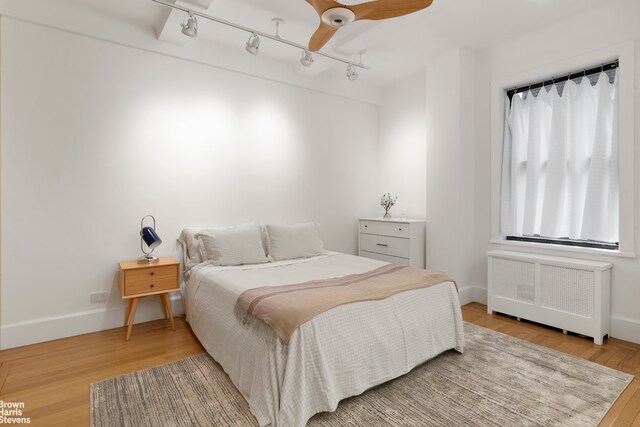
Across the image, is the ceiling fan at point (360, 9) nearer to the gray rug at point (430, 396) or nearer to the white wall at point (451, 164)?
the white wall at point (451, 164)

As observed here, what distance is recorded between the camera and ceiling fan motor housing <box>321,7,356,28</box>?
6.67 feet

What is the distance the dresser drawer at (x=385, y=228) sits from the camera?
423 cm

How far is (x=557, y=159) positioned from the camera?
11.1 feet

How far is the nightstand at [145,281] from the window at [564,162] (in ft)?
11.5

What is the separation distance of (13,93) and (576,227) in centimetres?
508

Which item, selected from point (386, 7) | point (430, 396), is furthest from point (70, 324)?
point (386, 7)

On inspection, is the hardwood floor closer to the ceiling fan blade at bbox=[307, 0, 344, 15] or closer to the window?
the window

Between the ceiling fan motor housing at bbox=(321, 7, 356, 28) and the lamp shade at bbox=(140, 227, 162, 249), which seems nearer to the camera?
the ceiling fan motor housing at bbox=(321, 7, 356, 28)

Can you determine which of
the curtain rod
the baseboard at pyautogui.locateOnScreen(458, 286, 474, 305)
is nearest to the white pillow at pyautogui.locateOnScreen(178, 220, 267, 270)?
the baseboard at pyautogui.locateOnScreen(458, 286, 474, 305)

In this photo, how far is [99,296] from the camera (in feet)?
10.3

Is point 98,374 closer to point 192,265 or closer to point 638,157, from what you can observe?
point 192,265

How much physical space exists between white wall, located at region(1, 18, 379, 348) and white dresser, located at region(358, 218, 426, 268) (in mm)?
1075

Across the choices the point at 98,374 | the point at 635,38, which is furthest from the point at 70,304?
the point at 635,38

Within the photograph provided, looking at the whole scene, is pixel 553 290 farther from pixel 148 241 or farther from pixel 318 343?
pixel 148 241
